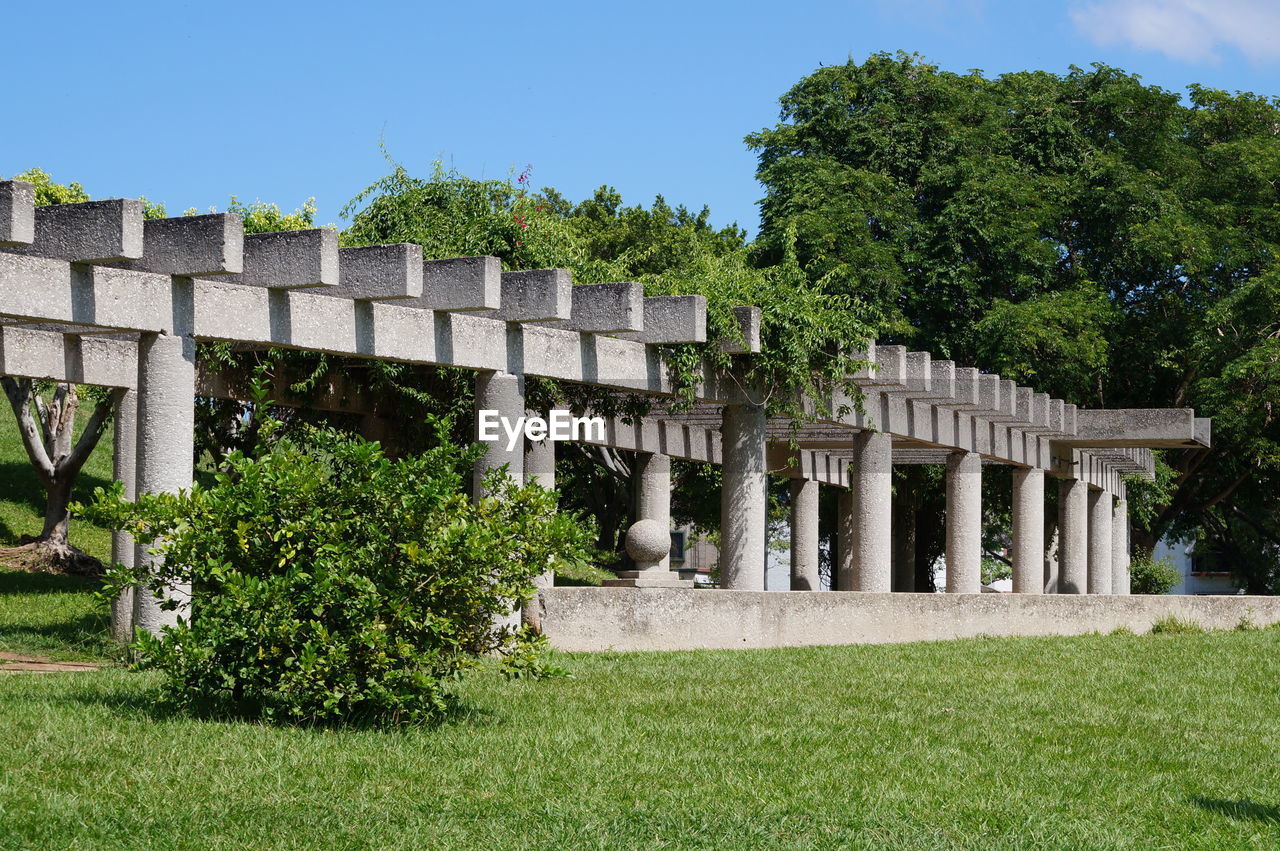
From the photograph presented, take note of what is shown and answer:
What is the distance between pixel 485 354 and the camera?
15055mm

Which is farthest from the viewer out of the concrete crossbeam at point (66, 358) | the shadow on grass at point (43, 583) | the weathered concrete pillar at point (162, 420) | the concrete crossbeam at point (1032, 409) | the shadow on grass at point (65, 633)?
the concrete crossbeam at point (1032, 409)

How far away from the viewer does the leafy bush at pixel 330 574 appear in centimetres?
876

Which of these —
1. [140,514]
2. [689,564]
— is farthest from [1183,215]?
[689,564]

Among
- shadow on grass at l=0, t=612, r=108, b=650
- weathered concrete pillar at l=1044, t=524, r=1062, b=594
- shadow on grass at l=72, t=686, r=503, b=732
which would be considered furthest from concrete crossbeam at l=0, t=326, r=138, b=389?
weathered concrete pillar at l=1044, t=524, r=1062, b=594

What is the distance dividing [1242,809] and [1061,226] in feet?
87.4

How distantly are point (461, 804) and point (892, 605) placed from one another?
11521 mm

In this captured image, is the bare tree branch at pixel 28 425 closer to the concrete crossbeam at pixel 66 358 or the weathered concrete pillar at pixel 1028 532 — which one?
the concrete crossbeam at pixel 66 358

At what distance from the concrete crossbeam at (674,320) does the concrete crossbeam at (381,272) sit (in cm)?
336

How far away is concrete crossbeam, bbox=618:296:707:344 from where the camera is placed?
15945mm

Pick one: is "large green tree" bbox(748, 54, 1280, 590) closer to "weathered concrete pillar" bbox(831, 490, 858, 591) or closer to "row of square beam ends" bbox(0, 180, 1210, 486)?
"weathered concrete pillar" bbox(831, 490, 858, 591)

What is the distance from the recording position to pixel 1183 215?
31.5m

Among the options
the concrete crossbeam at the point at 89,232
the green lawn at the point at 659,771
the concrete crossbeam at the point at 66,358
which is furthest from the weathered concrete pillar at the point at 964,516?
the concrete crossbeam at the point at 89,232

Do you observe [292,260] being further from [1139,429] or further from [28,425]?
[1139,429]

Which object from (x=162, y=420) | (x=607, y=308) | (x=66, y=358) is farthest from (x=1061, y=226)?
(x=162, y=420)
